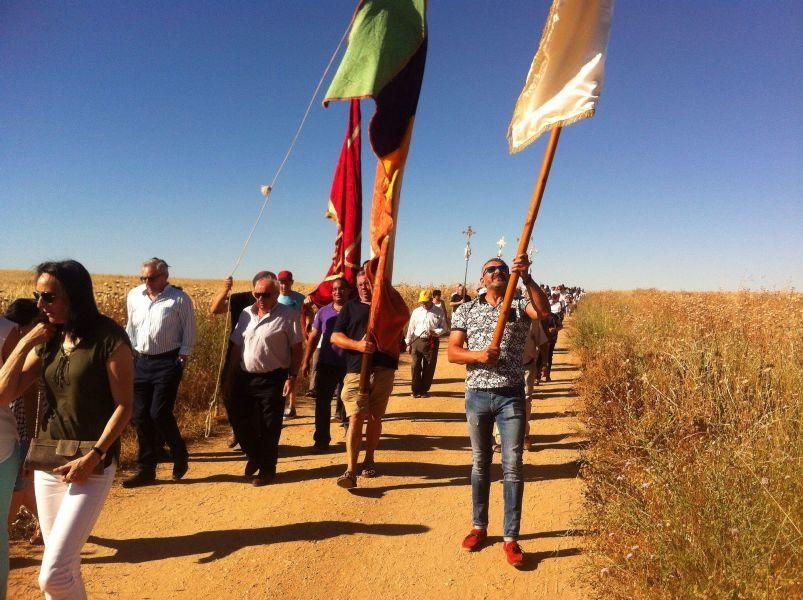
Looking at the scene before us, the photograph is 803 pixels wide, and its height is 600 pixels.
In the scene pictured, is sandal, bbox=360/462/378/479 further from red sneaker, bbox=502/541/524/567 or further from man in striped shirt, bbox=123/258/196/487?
red sneaker, bbox=502/541/524/567

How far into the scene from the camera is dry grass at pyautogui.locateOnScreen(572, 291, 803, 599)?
278 cm

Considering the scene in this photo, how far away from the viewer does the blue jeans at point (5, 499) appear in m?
2.48

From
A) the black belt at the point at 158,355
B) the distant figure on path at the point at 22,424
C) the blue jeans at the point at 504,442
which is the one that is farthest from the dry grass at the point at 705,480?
the black belt at the point at 158,355

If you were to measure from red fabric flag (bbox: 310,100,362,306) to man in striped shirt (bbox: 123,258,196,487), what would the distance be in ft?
5.76

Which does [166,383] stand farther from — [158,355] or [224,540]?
[224,540]

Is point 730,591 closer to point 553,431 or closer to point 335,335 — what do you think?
point 335,335

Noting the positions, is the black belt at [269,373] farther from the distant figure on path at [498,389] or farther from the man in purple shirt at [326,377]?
the distant figure on path at [498,389]

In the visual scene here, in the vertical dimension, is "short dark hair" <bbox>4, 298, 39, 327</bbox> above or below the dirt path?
above

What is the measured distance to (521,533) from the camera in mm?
4117

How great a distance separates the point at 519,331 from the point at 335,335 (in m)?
2.05

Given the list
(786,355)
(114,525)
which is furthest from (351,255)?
(786,355)

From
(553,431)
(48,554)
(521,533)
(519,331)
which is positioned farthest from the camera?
(553,431)

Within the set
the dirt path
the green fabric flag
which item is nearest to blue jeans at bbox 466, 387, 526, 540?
the dirt path

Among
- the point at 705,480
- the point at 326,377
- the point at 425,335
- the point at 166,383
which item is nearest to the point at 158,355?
the point at 166,383
